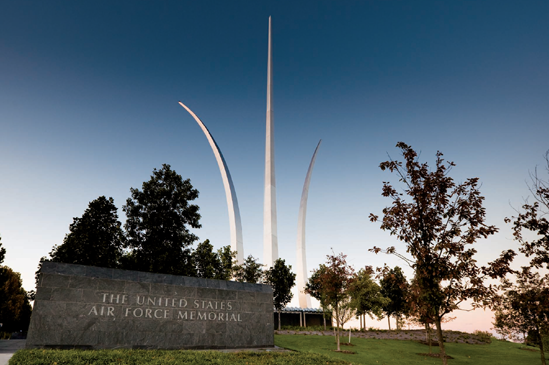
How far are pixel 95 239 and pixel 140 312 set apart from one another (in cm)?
1649

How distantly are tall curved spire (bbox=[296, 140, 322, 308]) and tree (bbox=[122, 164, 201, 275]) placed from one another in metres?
30.9

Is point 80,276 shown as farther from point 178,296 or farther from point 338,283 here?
point 338,283

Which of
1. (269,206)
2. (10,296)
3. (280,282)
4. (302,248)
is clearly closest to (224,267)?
(280,282)

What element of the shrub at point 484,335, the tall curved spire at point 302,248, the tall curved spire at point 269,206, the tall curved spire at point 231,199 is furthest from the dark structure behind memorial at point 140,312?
the tall curved spire at point 302,248

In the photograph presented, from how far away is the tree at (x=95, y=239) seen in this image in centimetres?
2778

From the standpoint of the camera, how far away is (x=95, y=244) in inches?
1118

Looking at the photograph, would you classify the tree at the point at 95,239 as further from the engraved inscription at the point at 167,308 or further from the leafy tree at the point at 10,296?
the leafy tree at the point at 10,296

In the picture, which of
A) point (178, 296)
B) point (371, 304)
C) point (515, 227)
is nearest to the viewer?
point (515, 227)

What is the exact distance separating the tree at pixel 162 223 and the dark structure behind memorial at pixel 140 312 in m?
12.7

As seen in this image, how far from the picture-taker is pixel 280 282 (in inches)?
1855

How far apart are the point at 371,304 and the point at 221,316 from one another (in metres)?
22.5

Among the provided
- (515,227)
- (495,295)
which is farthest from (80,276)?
(515,227)

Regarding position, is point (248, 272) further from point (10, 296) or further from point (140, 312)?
point (10, 296)

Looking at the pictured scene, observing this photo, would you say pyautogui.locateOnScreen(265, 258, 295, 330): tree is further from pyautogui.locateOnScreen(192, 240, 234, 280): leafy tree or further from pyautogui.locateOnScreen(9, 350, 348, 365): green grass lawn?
pyautogui.locateOnScreen(9, 350, 348, 365): green grass lawn
